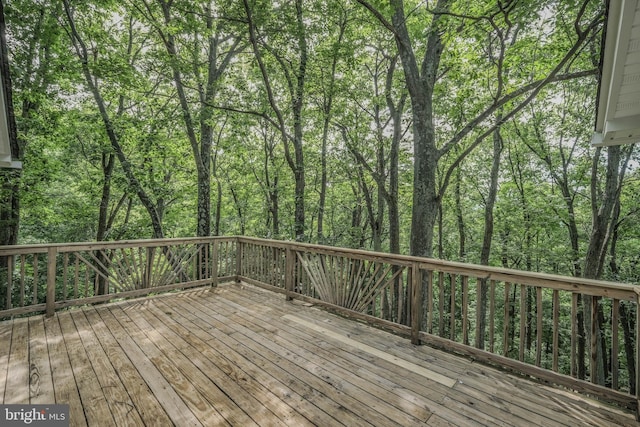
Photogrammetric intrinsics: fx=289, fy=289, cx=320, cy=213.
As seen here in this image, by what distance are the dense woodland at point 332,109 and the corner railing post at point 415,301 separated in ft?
4.84

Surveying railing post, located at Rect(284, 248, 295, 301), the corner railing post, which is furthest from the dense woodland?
railing post, located at Rect(284, 248, 295, 301)

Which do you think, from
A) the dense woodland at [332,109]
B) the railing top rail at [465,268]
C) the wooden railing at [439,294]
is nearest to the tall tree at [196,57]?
the dense woodland at [332,109]

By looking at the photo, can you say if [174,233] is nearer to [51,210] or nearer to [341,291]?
[51,210]

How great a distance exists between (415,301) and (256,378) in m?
1.89

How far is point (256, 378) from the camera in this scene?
255cm

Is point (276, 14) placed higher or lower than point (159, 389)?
higher

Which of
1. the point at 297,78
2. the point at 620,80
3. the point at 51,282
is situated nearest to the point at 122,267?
the point at 51,282

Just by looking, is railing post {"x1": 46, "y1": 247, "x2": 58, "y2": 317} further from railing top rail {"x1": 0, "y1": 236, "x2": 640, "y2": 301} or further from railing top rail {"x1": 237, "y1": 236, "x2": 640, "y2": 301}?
railing top rail {"x1": 237, "y1": 236, "x2": 640, "y2": 301}

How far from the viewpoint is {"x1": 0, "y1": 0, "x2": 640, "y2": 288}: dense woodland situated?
488 cm

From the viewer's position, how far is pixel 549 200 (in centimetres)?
988

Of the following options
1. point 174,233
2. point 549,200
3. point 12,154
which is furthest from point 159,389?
point 174,233

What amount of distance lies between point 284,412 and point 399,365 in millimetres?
1262

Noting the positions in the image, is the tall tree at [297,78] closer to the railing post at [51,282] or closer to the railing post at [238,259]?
the railing post at [238,259]

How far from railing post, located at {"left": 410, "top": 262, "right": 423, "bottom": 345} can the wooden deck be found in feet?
0.44
